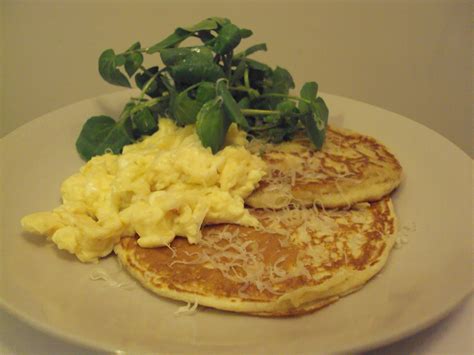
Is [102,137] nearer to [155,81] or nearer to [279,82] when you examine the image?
[155,81]

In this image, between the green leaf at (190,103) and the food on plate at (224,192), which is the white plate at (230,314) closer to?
the food on plate at (224,192)

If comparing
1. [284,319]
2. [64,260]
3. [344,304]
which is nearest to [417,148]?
[344,304]

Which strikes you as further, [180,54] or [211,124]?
[180,54]

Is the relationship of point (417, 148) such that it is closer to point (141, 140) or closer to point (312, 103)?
point (312, 103)

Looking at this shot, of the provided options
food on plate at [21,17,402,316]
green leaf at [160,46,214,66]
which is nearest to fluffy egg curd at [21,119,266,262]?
food on plate at [21,17,402,316]

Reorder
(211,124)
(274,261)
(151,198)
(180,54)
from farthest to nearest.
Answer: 1. (180,54)
2. (211,124)
3. (151,198)
4. (274,261)

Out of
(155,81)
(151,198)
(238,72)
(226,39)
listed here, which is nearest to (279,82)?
(238,72)

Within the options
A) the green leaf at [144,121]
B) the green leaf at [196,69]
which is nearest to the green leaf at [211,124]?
the green leaf at [196,69]
